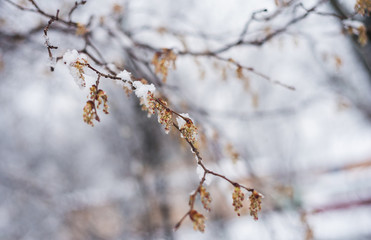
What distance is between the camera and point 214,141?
8.18 feet

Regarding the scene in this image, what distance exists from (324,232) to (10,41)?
318 inches

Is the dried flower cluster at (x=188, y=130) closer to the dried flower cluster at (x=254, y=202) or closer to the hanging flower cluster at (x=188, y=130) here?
the hanging flower cluster at (x=188, y=130)

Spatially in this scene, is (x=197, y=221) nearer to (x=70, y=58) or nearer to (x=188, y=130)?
(x=188, y=130)

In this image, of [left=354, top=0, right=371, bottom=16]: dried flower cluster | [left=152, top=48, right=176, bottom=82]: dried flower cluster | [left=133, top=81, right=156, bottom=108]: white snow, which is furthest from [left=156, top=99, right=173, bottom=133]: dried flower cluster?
[left=354, top=0, right=371, bottom=16]: dried flower cluster

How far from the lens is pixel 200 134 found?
90.4 inches

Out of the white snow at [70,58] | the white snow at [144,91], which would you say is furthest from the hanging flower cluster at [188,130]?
the white snow at [70,58]

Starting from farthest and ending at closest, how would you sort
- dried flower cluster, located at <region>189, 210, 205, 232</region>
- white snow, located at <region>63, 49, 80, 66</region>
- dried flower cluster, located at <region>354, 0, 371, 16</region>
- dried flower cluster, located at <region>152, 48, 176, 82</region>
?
dried flower cluster, located at <region>152, 48, 176, 82</region> < dried flower cluster, located at <region>354, 0, 371, 16</region> < white snow, located at <region>63, 49, 80, 66</region> < dried flower cluster, located at <region>189, 210, 205, 232</region>

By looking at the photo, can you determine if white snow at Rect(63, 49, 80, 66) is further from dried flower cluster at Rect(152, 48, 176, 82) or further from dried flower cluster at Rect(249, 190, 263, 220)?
dried flower cluster at Rect(249, 190, 263, 220)

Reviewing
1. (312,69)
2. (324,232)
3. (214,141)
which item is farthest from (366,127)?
(214,141)

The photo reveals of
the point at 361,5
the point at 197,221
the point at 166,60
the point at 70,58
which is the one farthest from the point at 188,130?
the point at 361,5

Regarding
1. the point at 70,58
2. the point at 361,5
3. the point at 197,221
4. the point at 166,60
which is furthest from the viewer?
the point at 166,60

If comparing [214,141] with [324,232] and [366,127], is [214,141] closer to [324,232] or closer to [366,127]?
[324,232]

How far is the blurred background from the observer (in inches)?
96.1

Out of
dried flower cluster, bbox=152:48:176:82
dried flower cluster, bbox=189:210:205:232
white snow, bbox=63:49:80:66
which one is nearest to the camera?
dried flower cluster, bbox=189:210:205:232
